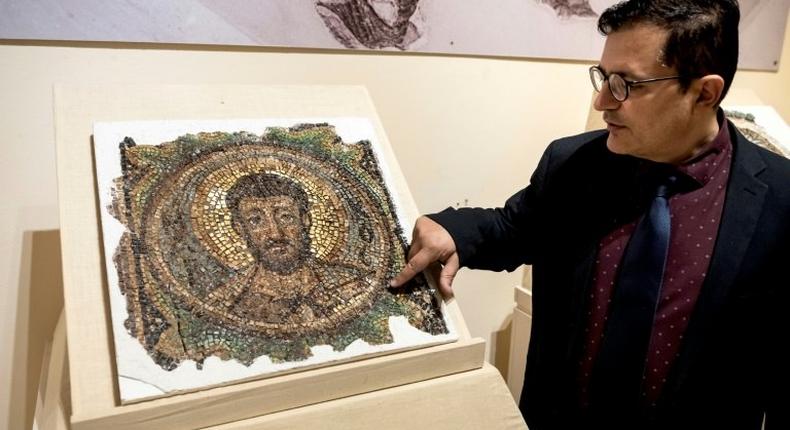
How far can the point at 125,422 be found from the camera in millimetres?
803

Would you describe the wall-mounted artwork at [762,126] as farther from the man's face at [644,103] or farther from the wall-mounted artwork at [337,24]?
the man's face at [644,103]

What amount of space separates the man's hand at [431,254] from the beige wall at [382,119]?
598mm

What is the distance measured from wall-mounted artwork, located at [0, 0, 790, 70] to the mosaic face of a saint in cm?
Result: 48

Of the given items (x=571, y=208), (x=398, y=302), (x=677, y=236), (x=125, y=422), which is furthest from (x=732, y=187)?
(x=125, y=422)

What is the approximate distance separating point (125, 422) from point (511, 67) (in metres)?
1.40

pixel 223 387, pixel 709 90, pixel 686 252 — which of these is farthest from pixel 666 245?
pixel 223 387

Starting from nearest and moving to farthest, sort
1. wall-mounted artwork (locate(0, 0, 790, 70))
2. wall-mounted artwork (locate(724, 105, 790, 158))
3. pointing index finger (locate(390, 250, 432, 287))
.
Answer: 1. pointing index finger (locate(390, 250, 432, 287))
2. wall-mounted artwork (locate(0, 0, 790, 70))
3. wall-mounted artwork (locate(724, 105, 790, 158))

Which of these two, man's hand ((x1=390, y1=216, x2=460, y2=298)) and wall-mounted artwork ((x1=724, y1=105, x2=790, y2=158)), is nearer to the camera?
man's hand ((x1=390, y1=216, x2=460, y2=298))

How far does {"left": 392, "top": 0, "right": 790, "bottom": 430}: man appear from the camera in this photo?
1.01 m

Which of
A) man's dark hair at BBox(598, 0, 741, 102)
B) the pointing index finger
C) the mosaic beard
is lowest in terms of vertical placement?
the pointing index finger

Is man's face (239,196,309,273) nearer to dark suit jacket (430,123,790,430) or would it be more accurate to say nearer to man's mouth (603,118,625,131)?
dark suit jacket (430,123,790,430)

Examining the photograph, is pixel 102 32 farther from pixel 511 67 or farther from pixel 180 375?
pixel 511 67

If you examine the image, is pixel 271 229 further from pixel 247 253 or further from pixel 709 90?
pixel 709 90

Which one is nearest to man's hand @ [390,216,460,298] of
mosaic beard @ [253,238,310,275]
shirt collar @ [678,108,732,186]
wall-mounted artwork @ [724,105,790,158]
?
mosaic beard @ [253,238,310,275]
